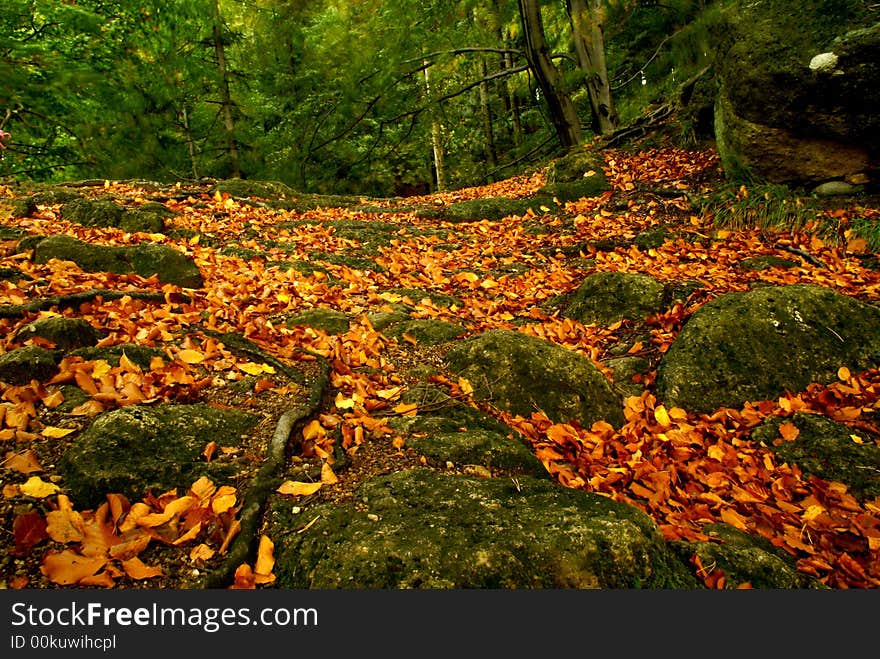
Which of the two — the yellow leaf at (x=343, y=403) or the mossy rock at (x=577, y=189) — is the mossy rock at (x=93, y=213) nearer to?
the yellow leaf at (x=343, y=403)

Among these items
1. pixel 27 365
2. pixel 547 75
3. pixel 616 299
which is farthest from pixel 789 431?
pixel 547 75

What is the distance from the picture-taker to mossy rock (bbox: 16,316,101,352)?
209 cm

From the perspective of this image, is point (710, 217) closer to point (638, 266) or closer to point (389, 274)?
point (638, 266)

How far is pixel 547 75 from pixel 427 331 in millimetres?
7505

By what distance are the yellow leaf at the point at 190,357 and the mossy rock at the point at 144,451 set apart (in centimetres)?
44

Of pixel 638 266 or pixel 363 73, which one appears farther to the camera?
pixel 363 73

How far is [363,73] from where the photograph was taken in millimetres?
8484

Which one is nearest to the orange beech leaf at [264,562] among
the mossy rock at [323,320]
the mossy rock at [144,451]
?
the mossy rock at [144,451]

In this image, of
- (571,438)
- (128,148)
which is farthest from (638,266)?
(128,148)

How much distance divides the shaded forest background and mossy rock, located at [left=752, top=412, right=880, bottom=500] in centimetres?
598

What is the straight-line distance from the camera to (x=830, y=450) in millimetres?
2289

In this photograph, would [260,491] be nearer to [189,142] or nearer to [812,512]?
[812,512]

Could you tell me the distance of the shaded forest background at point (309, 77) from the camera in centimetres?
721

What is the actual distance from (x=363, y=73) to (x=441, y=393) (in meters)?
8.02
